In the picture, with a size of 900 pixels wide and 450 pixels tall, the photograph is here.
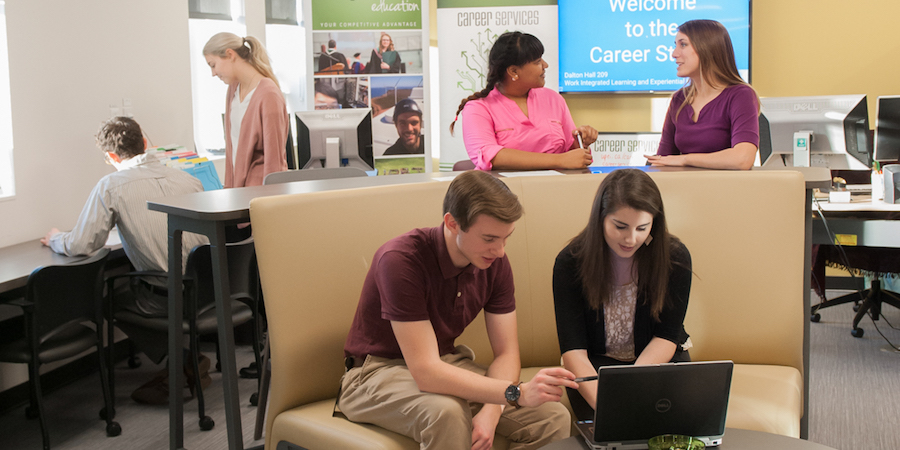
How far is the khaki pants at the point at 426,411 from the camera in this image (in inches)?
61.7

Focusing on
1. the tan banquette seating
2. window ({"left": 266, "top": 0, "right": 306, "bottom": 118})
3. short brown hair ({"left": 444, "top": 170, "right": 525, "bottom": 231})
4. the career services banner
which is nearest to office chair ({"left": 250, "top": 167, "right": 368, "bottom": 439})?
the tan banquette seating

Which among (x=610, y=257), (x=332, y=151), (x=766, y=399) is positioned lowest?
(x=766, y=399)

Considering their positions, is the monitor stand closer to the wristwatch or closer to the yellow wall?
the wristwatch

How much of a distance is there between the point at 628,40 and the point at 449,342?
14.1 ft

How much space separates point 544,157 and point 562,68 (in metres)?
3.36

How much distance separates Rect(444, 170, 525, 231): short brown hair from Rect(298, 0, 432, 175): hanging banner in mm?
3682

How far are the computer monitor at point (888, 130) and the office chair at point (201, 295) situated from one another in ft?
11.2

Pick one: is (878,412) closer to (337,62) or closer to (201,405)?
(201,405)

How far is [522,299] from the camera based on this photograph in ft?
7.36

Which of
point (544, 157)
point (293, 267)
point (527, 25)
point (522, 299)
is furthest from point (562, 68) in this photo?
point (293, 267)

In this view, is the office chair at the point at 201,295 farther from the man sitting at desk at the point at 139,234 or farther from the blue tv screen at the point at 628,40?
the blue tv screen at the point at 628,40

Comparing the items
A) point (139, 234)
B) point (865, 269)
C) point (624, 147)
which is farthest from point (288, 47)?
point (865, 269)

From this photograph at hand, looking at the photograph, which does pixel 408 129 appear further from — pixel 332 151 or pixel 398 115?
pixel 332 151

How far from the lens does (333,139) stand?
388 centimetres
